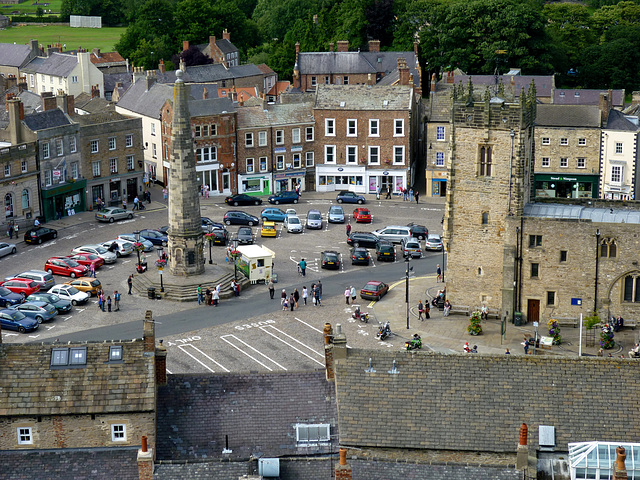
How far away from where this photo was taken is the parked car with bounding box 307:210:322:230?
9294cm

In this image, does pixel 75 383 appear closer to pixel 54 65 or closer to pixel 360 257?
pixel 360 257

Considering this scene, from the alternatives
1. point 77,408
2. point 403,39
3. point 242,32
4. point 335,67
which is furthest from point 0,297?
point 242,32

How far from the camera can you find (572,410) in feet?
135

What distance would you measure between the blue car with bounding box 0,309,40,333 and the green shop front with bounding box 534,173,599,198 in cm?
4791

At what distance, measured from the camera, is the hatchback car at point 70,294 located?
2972 inches

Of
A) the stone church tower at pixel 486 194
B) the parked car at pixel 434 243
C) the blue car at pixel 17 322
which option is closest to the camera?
the blue car at pixel 17 322

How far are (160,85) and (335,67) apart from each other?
3127cm

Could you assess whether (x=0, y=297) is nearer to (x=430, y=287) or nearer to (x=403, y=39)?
(x=430, y=287)

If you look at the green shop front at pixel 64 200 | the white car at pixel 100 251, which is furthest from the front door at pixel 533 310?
the green shop front at pixel 64 200

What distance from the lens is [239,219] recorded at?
94.2 meters

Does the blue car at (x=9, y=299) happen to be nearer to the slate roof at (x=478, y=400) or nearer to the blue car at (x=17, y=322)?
the blue car at (x=17, y=322)

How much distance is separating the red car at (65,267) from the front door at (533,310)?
1175 inches

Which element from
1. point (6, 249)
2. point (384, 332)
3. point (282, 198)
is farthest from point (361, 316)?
point (282, 198)

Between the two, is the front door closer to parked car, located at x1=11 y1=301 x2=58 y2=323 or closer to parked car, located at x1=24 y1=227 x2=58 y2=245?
parked car, located at x1=11 y1=301 x2=58 y2=323
